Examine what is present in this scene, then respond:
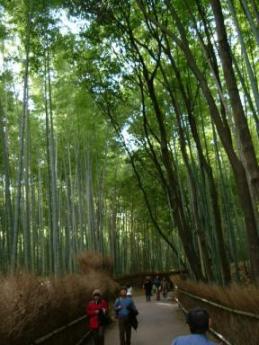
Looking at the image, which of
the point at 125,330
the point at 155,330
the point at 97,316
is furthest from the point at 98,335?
the point at 155,330

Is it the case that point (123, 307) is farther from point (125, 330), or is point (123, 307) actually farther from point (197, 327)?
point (197, 327)

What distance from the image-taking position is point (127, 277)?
78.7 ft

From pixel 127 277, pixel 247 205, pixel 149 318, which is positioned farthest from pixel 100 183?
pixel 247 205

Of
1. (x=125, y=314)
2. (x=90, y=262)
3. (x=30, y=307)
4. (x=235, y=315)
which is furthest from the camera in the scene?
(x=90, y=262)

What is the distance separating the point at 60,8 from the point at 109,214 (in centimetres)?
1862

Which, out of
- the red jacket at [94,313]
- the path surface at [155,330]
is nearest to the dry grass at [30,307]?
the red jacket at [94,313]

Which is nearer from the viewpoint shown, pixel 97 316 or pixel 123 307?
pixel 97 316

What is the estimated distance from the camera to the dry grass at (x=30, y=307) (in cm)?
381

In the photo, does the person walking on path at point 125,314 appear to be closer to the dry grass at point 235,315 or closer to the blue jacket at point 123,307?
the blue jacket at point 123,307

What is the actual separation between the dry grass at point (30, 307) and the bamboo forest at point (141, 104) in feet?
3.00

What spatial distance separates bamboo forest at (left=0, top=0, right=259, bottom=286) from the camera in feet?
19.0

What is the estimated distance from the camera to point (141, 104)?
15094 millimetres

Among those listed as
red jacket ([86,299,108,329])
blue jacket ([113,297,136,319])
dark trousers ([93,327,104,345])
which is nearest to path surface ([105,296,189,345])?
blue jacket ([113,297,136,319])

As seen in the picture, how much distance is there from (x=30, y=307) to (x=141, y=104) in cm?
1126
